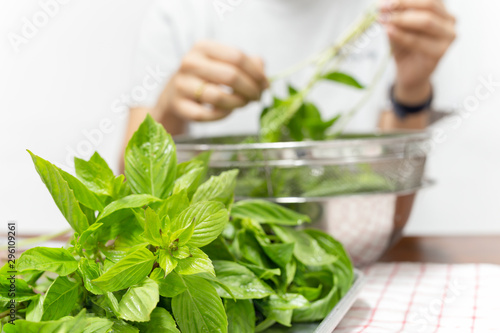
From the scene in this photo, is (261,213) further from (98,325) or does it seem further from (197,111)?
(197,111)

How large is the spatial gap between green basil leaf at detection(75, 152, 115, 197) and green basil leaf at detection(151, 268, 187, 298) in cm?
7

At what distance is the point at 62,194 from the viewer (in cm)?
27

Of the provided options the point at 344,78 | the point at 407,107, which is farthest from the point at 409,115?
→ the point at 344,78

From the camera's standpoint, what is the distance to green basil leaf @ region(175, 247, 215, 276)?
0.25 metres

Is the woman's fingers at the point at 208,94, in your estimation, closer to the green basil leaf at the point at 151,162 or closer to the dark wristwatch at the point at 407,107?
the green basil leaf at the point at 151,162

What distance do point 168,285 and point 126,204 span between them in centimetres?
5

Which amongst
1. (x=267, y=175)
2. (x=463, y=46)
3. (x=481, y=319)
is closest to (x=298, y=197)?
(x=267, y=175)

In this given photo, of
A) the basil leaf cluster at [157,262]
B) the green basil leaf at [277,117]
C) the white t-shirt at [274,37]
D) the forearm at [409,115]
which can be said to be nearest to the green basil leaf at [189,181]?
the basil leaf cluster at [157,262]

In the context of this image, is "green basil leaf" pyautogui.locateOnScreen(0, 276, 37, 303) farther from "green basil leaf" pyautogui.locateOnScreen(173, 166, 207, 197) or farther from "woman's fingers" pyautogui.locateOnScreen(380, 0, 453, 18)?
"woman's fingers" pyautogui.locateOnScreen(380, 0, 453, 18)

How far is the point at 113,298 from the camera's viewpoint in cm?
25

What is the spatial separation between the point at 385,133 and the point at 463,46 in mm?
969

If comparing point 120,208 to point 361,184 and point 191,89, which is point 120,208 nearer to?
point 361,184

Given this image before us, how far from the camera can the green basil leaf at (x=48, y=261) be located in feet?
0.82

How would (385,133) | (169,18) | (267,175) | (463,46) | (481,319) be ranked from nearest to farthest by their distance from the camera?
(481,319) → (267,175) → (385,133) → (169,18) → (463,46)
